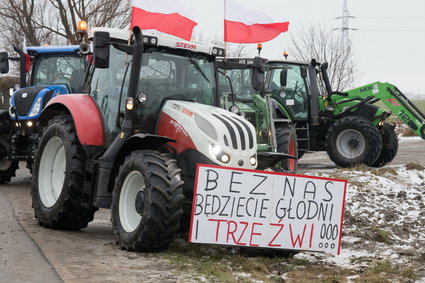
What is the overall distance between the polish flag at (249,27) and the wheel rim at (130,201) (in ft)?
7.79

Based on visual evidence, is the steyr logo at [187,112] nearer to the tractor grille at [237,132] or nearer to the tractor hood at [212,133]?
the tractor hood at [212,133]

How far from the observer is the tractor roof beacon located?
22.3 ft

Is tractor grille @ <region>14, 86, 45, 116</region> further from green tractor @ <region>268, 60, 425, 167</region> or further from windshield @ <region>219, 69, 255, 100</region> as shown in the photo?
green tractor @ <region>268, 60, 425, 167</region>

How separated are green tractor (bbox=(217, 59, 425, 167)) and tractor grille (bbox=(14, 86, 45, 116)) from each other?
16.7 ft

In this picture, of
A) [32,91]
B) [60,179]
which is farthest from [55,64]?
[60,179]

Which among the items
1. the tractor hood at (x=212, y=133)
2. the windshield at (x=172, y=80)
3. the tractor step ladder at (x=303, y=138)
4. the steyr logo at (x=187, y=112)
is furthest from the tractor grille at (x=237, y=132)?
the tractor step ladder at (x=303, y=138)

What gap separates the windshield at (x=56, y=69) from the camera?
13.6 m

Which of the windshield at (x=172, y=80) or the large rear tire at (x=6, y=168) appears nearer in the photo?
the windshield at (x=172, y=80)

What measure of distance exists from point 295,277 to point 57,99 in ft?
12.9

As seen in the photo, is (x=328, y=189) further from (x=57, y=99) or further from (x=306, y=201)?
(x=57, y=99)

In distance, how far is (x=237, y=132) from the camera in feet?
23.6

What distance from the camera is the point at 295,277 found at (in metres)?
6.18

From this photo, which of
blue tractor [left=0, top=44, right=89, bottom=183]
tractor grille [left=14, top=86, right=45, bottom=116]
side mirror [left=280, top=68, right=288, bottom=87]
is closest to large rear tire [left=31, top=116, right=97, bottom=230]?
blue tractor [left=0, top=44, right=89, bottom=183]

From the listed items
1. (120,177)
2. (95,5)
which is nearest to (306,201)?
(120,177)
